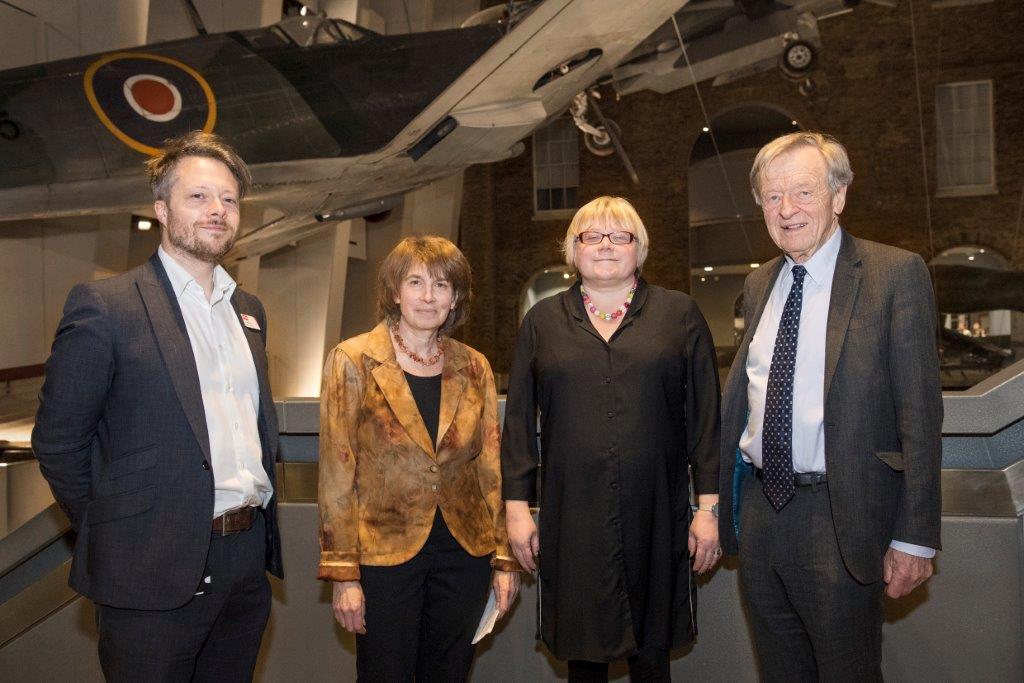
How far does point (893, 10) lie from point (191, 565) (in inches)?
302

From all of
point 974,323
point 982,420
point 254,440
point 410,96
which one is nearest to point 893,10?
point 974,323

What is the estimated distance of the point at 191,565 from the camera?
53.5 inches

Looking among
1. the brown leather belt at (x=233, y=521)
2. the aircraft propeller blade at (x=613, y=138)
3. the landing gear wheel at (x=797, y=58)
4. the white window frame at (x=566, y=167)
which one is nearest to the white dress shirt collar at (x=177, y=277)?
the brown leather belt at (x=233, y=521)

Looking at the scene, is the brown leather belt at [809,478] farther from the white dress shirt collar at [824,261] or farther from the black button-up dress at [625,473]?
the white dress shirt collar at [824,261]

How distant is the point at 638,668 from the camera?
1674 millimetres

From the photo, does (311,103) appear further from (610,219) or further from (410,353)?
(610,219)

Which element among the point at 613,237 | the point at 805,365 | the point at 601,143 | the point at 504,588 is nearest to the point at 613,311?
the point at 613,237

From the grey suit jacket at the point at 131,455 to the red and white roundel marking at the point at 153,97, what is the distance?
13.0 feet

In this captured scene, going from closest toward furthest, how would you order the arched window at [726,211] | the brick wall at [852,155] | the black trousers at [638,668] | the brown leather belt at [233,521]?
the brown leather belt at [233,521]
the black trousers at [638,668]
the arched window at [726,211]
the brick wall at [852,155]

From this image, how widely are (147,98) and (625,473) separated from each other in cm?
436

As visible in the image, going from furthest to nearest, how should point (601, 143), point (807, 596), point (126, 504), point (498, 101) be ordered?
point (601, 143)
point (498, 101)
point (807, 596)
point (126, 504)

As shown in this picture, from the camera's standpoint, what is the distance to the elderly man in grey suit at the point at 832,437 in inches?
54.5

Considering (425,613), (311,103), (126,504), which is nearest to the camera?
(126,504)

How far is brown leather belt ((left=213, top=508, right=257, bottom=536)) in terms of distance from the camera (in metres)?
1.42
